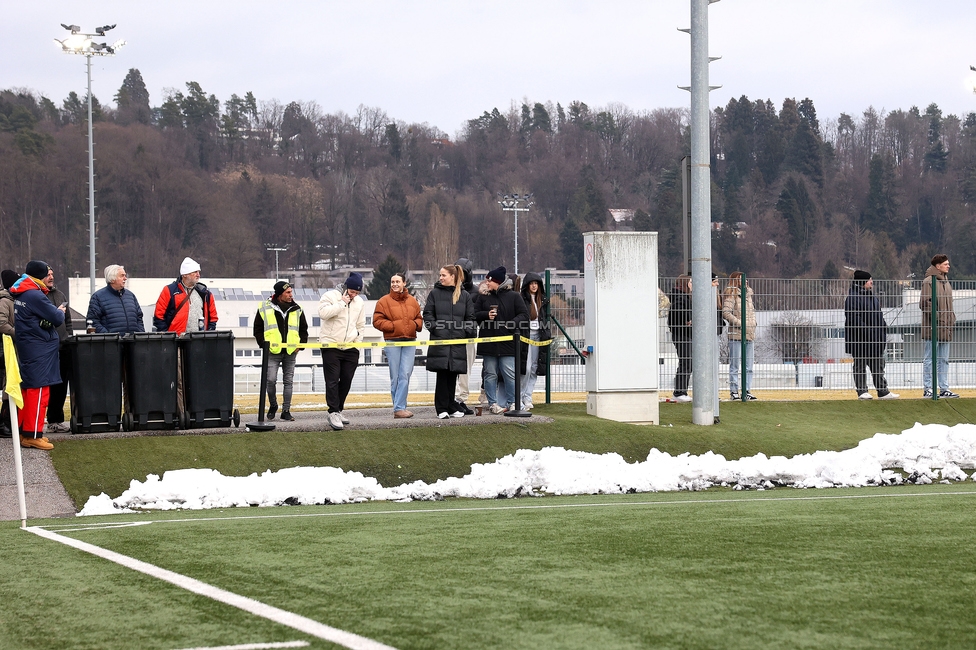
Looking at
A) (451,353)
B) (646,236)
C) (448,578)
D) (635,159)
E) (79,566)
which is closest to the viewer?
(448,578)

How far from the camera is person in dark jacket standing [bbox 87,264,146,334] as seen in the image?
14133 mm

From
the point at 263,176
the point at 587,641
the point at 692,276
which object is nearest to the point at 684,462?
the point at 692,276

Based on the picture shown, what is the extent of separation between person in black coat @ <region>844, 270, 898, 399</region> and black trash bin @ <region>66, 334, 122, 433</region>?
37.2 feet

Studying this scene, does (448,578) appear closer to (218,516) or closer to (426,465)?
(218,516)

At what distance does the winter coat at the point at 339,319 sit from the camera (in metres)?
14.6

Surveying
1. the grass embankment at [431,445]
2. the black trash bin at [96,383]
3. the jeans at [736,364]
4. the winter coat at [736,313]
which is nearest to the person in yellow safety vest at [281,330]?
the grass embankment at [431,445]

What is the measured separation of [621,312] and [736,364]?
127 inches

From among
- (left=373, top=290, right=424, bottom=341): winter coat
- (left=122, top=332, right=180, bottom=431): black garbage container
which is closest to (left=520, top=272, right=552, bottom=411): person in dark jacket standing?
(left=373, top=290, right=424, bottom=341): winter coat

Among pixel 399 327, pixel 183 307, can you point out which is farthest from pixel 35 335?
pixel 399 327

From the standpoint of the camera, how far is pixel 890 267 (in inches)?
4719

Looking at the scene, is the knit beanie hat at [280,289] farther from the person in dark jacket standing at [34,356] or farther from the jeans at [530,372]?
the jeans at [530,372]

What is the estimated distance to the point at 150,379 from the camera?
44.3ft

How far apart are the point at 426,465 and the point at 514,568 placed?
707 centimetres

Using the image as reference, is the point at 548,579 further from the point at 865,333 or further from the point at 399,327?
the point at 865,333
